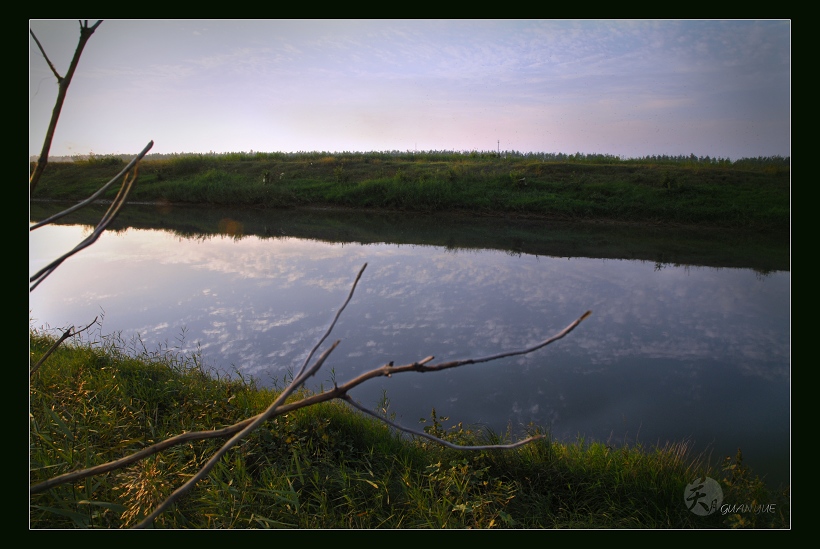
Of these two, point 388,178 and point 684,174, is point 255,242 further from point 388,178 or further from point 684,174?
point 684,174

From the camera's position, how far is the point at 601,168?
961 cm

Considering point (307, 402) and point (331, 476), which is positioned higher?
point (307, 402)

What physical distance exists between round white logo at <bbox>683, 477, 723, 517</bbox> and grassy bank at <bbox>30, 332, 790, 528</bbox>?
0.11ft

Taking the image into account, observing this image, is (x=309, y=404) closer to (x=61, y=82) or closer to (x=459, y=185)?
(x=61, y=82)

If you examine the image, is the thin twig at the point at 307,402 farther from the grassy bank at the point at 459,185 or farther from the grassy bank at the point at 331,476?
the grassy bank at the point at 459,185

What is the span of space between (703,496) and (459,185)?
29.3 ft

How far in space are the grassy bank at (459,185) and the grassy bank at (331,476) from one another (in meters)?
5.26

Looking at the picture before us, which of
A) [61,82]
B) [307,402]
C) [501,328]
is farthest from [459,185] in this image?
[307,402]

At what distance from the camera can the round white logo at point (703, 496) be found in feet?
5.98

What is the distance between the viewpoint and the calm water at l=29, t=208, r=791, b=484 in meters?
2.72

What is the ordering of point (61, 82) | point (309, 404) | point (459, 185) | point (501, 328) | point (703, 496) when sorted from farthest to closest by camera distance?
point (459, 185)
point (501, 328)
point (703, 496)
point (61, 82)
point (309, 404)

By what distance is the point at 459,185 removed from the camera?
10.4 metres

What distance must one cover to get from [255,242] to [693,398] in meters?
5.76

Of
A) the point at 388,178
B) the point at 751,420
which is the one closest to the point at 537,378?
the point at 751,420
